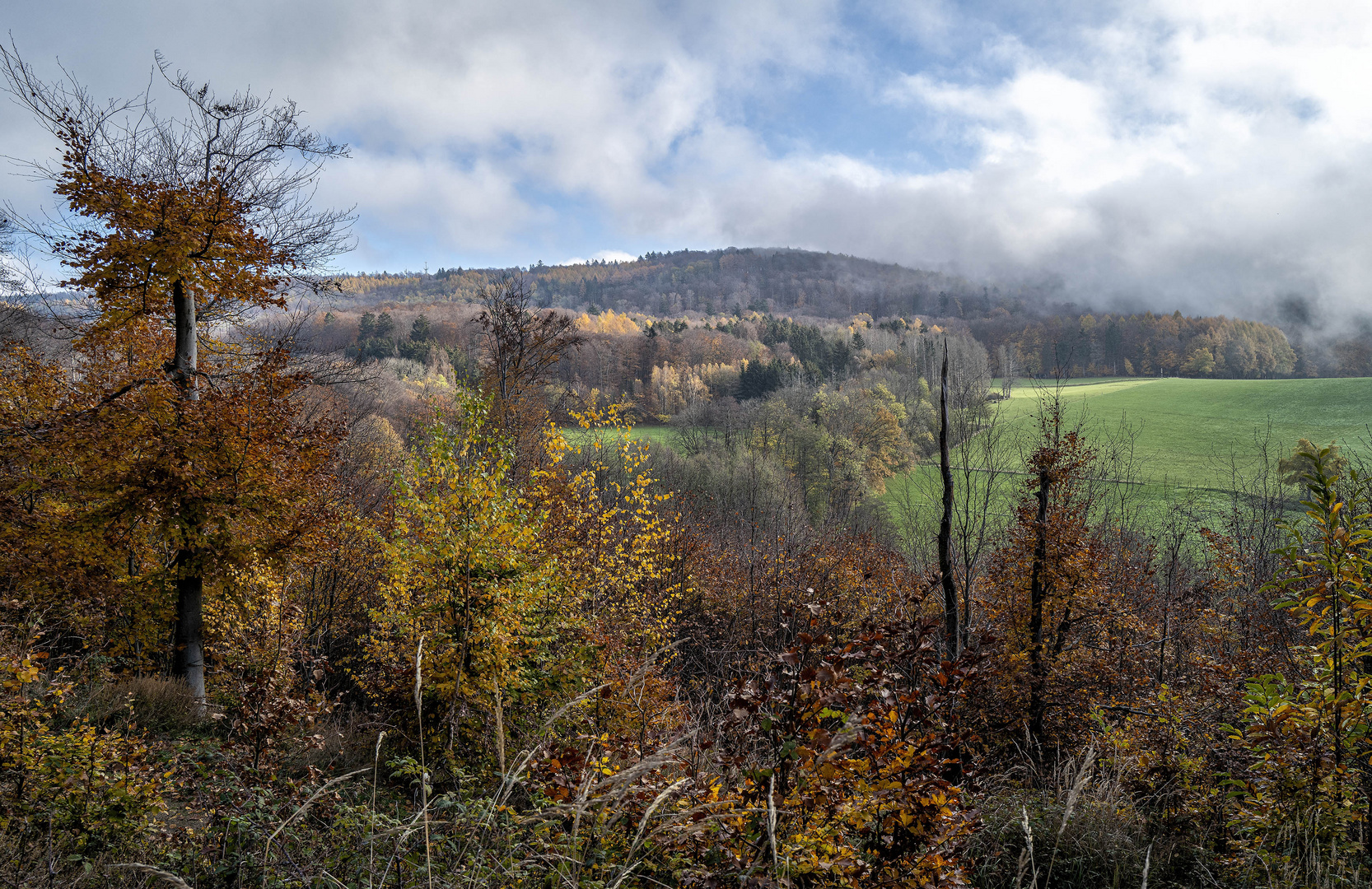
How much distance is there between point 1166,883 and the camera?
13.2 ft

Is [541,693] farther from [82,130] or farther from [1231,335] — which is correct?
[1231,335]

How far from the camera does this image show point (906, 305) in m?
125

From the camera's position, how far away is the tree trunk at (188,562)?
9609mm

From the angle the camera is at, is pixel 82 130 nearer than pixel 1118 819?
No

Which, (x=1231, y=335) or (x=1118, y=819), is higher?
(x=1231, y=335)

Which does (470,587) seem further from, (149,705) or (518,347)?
(518,347)

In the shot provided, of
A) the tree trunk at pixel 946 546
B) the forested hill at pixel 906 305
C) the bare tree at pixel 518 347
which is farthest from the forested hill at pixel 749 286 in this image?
the tree trunk at pixel 946 546

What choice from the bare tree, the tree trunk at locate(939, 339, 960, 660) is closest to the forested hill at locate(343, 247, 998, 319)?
the bare tree

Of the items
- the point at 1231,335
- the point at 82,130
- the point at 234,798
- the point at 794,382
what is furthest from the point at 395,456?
the point at 1231,335

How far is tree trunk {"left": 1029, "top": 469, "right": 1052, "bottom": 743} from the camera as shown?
446 inches

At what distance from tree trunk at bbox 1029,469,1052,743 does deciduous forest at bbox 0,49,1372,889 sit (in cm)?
9

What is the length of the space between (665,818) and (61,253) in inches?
440

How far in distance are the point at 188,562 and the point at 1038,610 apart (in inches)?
589

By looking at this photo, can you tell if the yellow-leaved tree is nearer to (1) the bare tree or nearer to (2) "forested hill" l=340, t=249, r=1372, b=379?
(1) the bare tree
